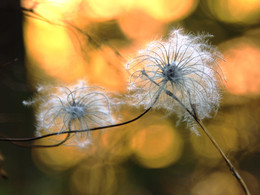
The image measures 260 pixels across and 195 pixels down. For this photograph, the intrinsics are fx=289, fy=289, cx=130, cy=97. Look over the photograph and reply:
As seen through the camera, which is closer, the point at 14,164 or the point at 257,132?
the point at 257,132

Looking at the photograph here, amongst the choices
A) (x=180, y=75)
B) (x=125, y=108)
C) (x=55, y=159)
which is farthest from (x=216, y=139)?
(x=55, y=159)

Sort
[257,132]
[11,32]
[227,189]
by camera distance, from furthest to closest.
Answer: [227,189]
[257,132]
[11,32]

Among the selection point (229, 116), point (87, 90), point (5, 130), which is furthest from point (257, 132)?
point (5, 130)

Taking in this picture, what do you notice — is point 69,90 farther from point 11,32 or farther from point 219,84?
point 11,32

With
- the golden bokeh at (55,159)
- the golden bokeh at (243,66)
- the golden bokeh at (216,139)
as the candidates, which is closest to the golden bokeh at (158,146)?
the golden bokeh at (216,139)

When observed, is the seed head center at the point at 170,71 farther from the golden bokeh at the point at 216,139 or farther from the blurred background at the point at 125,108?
the golden bokeh at the point at 216,139

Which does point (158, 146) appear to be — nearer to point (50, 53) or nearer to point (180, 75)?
point (50, 53)

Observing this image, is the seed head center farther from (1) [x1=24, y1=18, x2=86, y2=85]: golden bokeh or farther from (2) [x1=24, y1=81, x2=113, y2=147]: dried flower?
(1) [x1=24, y1=18, x2=86, y2=85]: golden bokeh
